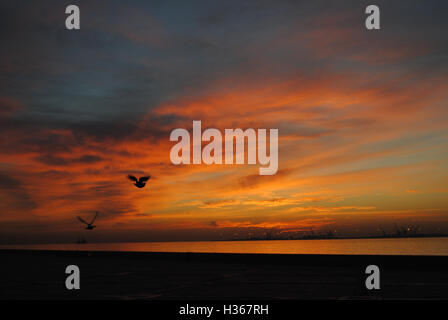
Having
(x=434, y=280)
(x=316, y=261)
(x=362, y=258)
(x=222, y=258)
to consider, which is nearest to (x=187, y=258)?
(x=222, y=258)

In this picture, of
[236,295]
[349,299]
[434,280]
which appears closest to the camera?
[349,299]

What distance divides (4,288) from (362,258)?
3422 cm

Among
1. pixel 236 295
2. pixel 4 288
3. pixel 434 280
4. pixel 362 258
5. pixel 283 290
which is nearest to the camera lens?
pixel 236 295

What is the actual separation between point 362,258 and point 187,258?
27991 mm

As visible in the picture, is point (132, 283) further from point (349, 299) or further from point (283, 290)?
point (349, 299)

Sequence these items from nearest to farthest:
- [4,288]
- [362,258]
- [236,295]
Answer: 1. [236,295]
2. [4,288]
3. [362,258]

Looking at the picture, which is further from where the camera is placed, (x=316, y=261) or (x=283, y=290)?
(x=316, y=261)
